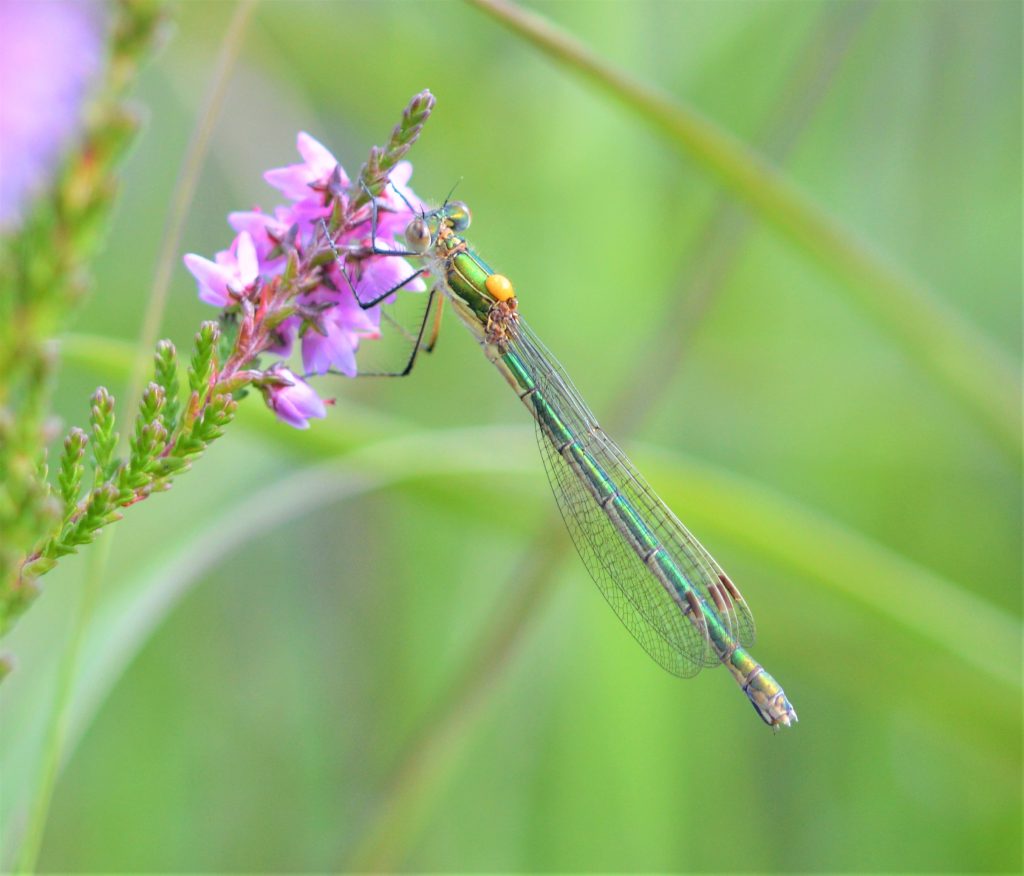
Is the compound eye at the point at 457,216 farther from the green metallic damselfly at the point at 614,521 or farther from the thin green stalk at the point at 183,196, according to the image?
the thin green stalk at the point at 183,196

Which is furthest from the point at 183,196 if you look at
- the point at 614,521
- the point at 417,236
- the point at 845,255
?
the point at 845,255

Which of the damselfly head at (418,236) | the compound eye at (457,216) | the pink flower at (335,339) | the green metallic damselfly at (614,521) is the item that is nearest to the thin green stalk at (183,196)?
the pink flower at (335,339)

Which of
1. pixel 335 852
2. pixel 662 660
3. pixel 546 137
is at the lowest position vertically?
pixel 335 852

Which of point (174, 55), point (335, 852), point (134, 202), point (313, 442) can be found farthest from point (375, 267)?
point (134, 202)

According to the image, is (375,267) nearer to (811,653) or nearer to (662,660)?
(662,660)

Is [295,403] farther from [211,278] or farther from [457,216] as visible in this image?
[457,216]
